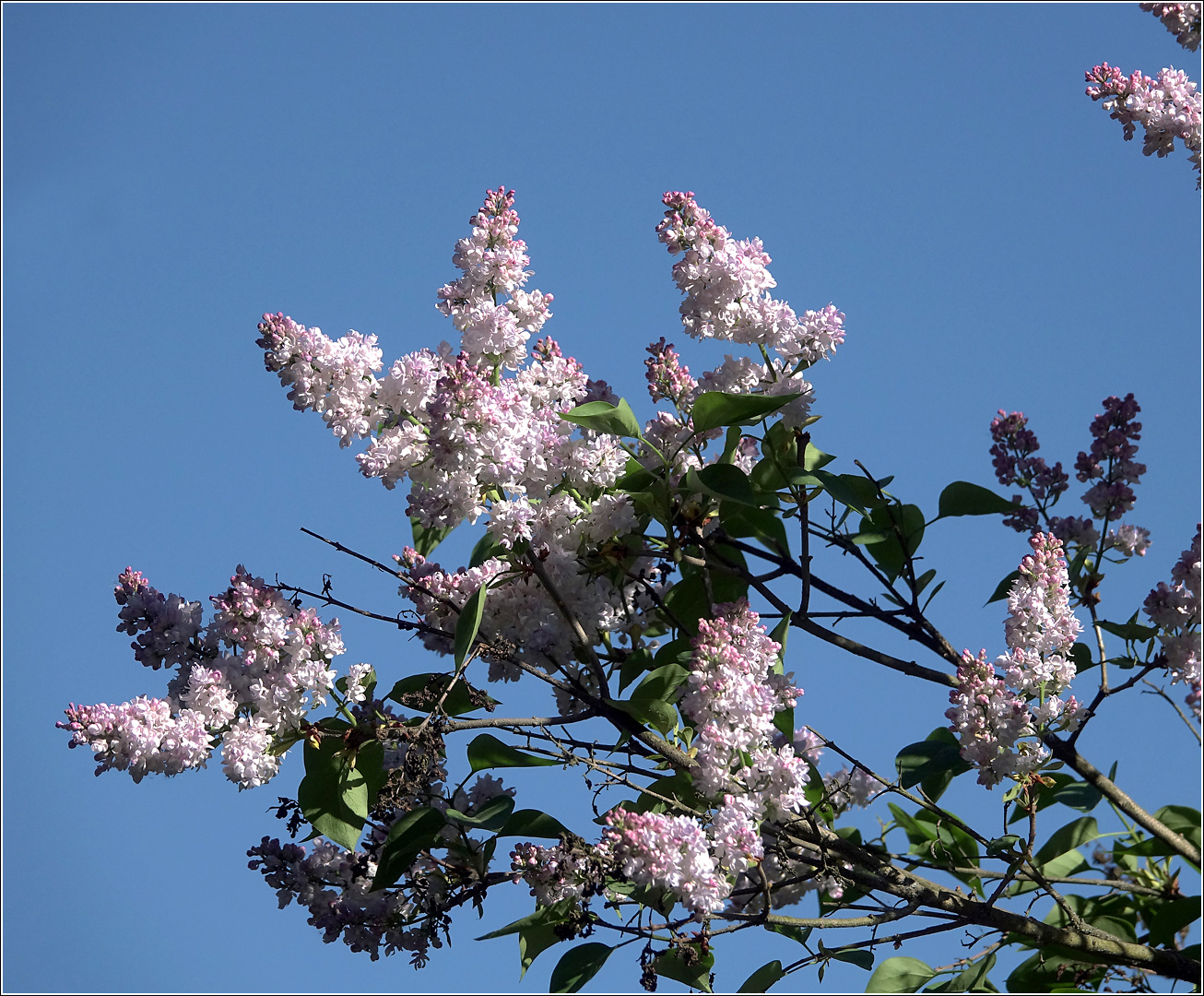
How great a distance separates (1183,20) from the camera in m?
1.80

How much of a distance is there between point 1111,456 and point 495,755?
4.30 ft

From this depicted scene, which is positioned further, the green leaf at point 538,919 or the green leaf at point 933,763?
the green leaf at point 933,763

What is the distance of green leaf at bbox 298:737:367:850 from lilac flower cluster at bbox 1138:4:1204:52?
1.60 metres

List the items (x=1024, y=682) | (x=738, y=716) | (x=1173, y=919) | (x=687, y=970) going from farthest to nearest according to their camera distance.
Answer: (x=1173, y=919), (x=687, y=970), (x=1024, y=682), (x=738, y=716)

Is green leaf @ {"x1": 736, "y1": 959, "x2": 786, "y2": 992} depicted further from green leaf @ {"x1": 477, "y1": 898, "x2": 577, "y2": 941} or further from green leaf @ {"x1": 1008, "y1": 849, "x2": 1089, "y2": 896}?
green leaf @ {"x1": 1008, "y1": 849, "x2": 1089, "y2": 896}

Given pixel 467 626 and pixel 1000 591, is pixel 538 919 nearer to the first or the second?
pixel 467 626

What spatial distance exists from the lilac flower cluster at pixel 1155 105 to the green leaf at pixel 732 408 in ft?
2.38

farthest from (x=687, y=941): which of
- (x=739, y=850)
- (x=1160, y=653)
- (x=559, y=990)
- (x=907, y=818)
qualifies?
(x=907, y=818)

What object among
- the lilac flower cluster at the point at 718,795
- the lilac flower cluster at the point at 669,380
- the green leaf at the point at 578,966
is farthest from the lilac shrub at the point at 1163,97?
the green leaf at the point at 578,966

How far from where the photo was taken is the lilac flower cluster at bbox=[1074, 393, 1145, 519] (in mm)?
2264

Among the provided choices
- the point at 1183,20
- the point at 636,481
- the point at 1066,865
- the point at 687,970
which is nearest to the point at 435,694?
the point at 636,481

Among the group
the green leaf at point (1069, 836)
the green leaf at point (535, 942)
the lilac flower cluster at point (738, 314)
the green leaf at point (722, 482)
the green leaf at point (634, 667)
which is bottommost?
the green leaf at point (535, 942)

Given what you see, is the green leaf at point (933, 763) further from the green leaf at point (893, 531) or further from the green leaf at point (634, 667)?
the green leaf at point (634, 667)

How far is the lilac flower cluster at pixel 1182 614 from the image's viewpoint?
173 cm
